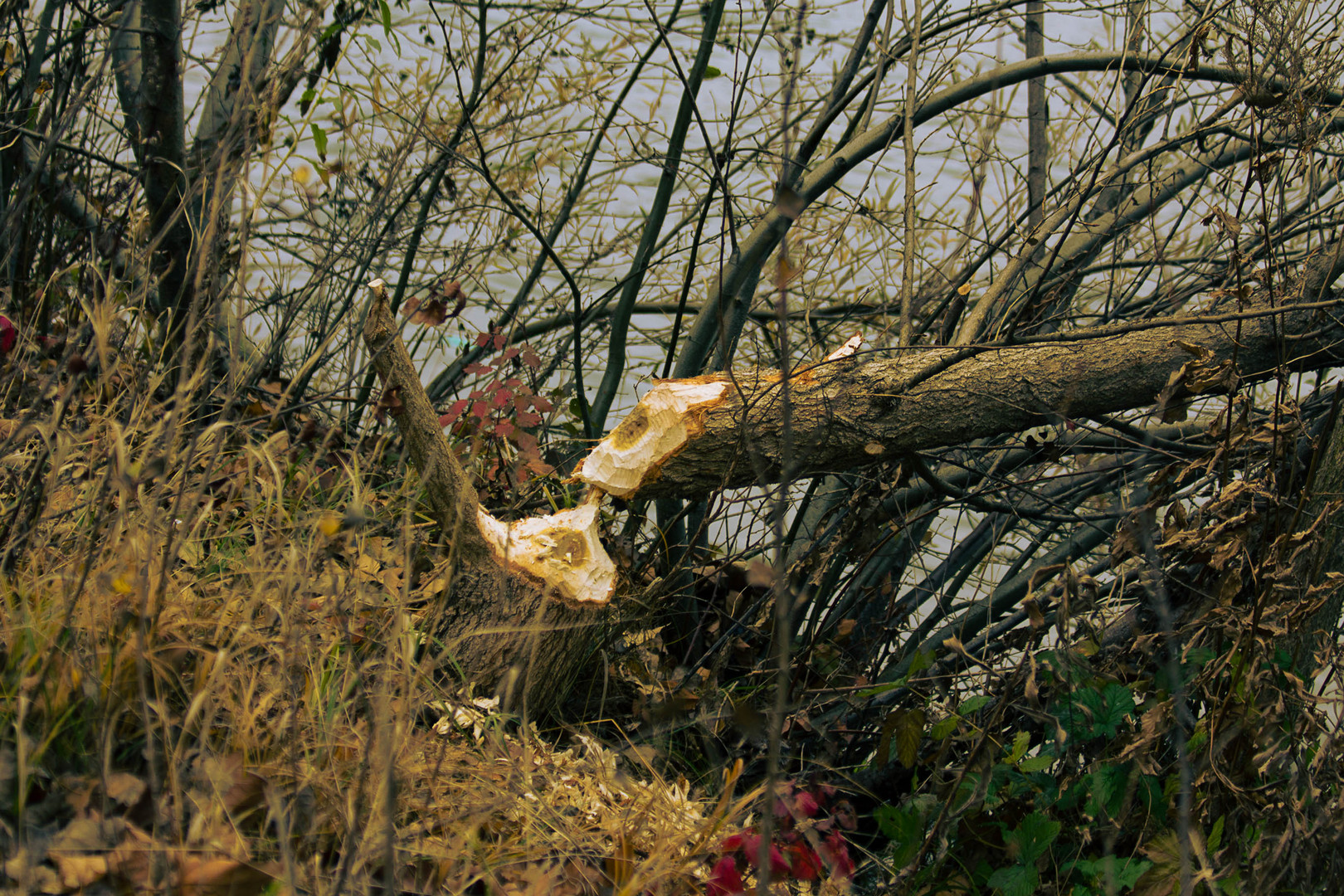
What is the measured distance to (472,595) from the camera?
2.31 meters

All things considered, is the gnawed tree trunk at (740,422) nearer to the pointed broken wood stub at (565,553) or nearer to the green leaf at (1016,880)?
the pointed broken wood stub at (565,553)

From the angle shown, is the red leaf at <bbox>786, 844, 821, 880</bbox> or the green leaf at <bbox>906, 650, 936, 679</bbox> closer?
the red leaf at <bbox>786, 844, 821, 880</bbox>

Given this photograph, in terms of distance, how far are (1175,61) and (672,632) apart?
7.03ft

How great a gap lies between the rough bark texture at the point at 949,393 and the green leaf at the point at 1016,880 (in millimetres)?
965

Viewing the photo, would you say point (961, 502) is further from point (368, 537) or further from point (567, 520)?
point (368, 537)

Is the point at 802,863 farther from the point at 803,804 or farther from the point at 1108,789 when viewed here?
the point at 1108,789

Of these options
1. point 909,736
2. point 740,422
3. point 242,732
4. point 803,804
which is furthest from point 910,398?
point 242,732

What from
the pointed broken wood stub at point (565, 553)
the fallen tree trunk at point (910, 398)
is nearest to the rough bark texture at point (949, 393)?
the fallen tree trunk at point (910, 398)

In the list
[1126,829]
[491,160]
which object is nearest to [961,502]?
[1126,829]

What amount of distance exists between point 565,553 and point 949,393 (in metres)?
1.00

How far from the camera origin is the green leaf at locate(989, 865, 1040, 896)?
2053mm

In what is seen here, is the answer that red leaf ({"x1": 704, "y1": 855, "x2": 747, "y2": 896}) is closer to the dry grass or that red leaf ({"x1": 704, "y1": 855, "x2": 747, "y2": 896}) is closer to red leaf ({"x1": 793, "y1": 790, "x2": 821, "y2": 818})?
the dry grass

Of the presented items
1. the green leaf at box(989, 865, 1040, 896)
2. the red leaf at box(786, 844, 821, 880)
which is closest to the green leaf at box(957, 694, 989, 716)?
the green leaf at box(989, 865, 1040, 896)

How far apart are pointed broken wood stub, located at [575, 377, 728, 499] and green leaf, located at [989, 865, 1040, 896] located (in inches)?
46.4
